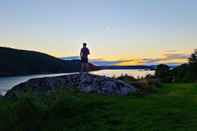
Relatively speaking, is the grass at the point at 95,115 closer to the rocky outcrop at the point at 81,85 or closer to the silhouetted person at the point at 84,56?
the rocky outcrop at the point at 81,85

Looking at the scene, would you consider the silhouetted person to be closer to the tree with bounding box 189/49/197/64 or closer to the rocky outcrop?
the rocky outcrop

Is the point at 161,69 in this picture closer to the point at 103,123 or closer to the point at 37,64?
the point at 103,123

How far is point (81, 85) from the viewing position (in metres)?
20.4

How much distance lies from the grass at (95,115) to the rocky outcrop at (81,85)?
3.94m

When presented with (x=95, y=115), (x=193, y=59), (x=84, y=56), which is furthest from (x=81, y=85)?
(x=193, y=59)

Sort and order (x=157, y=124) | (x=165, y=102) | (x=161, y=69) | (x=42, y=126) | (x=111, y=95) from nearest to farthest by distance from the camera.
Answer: (x=157, y=124), (x=42, y=126), (x=165, y=102), (x=111, y=95), (x=161, y=69)

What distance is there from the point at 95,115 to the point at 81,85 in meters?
7.19

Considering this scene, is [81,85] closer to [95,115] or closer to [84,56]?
[84,56]

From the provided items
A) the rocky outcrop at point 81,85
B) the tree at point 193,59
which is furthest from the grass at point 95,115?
the tree at point 193,59

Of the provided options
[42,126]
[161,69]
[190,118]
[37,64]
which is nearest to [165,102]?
[190,118]

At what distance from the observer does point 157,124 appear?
446 inches

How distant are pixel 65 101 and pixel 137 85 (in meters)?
8.27

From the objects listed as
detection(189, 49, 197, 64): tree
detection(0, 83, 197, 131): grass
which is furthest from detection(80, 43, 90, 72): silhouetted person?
detection(189, 49, 197, 64): tree

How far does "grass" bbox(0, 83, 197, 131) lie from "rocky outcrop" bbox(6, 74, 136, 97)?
3.94 m
